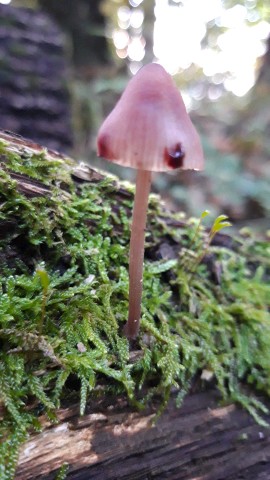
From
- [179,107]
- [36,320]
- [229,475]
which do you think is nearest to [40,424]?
[36,320]

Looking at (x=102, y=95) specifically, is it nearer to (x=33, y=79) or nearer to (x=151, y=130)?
(x=33, y=79)

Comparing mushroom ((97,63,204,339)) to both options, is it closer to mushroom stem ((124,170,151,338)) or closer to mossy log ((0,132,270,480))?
mushroom stem ((124,170,151,338))

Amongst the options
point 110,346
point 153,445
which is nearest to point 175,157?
point 110,346

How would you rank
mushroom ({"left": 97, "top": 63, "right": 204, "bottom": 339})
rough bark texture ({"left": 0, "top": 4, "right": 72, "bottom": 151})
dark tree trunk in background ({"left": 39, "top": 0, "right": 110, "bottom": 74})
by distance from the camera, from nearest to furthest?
mushroom ({"left": 97, "top": 63, "right": 204, "bottom": 339}) < rough bark texture ({"left": 0, "top": 4, "right": 72, "bottom": 151}) < dark tree trunk in background ({"left": 39, "top": 0, "right": 110, "bottom": 74})

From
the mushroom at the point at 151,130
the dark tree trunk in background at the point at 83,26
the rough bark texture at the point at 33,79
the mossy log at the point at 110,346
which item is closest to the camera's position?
the mushroom at the point at 151,130

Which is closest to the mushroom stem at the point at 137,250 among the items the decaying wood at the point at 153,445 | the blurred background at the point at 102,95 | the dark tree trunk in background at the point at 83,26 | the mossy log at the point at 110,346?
the mossy log at the point at 110,346

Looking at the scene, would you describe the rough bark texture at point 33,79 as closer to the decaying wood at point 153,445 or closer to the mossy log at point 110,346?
the mossy log at point 110,346

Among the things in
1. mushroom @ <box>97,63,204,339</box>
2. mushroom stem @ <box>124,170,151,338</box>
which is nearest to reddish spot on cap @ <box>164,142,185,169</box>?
mushroom @ <box>97,63,204,339</box>
